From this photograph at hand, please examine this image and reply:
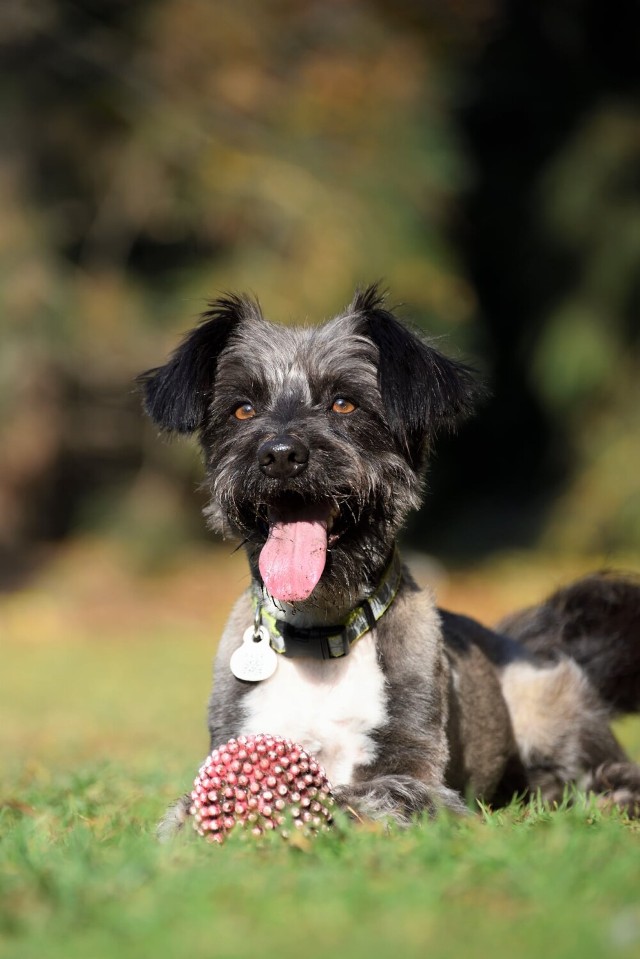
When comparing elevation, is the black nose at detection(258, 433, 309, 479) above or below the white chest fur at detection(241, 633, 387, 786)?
above

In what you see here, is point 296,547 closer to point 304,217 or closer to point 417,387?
point 417,387

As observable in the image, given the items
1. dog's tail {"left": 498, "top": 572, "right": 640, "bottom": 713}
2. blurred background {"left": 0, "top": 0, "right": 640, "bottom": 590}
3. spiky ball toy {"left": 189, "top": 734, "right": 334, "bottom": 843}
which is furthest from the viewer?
blurred background {"left": 0, "top": 0, "right": 640, "bottom": 590}

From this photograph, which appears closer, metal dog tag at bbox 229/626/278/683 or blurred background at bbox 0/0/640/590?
metal dog tag at bbox 229/626/278/683

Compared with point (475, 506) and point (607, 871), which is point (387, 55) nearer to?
point (475, 506)

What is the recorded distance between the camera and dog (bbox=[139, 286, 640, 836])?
4.99m

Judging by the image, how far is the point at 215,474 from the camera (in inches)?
211

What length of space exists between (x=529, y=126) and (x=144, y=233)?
22.6ft

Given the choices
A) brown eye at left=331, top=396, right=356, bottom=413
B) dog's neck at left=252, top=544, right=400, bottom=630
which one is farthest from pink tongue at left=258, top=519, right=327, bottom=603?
brown eye at left=331, top=396, right=356, bottom=413

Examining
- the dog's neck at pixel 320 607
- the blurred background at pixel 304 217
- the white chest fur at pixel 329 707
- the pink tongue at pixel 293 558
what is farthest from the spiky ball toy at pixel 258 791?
the blurred background at pixel 304 217

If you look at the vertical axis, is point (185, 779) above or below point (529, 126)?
below

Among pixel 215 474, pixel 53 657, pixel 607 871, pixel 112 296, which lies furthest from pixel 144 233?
pixel 607 871

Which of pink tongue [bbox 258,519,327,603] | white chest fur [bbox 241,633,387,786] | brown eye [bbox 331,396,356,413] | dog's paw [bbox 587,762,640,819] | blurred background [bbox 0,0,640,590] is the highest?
blurred background [bbox 0,0,640,590]

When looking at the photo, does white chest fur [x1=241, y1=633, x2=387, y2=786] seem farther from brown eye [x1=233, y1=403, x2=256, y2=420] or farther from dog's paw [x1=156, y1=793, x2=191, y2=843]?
brown eye [x1=233, y1=403, x2=256, y2=420]

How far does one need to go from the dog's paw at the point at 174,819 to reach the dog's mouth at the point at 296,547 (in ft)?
2.79
